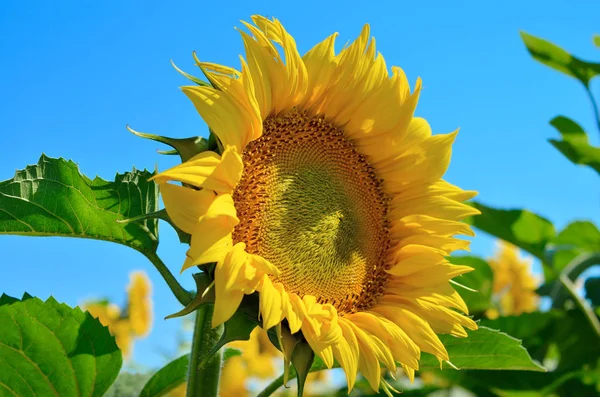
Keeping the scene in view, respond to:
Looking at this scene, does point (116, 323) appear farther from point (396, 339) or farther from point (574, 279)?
point (396, 339)

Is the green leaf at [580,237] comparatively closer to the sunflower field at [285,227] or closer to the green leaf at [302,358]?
the sunflower field at [285,227]

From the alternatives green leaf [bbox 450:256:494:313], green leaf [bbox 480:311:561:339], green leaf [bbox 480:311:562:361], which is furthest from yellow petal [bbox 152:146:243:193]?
green leaf [bbox 450:256:494:313]

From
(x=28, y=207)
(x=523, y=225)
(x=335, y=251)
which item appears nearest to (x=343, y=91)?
(x=335, y=251)

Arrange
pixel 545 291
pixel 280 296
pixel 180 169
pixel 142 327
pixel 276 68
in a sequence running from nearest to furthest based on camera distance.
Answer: pixel 180 169
pixel 280 296
pixel 276 68
pixel 545 291
pixel 142 327

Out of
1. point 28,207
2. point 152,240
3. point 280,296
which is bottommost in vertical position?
point 280,296

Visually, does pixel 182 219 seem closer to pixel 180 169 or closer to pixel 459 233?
pixel 180 169

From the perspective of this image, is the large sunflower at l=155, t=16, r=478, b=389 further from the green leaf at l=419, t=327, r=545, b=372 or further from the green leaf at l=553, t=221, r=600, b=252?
the green leaf at l=553, t=221, r=600, b=252

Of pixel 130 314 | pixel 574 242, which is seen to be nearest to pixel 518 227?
pixel 574 242

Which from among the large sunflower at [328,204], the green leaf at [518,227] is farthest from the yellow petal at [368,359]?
the green leaf at [518,227]
